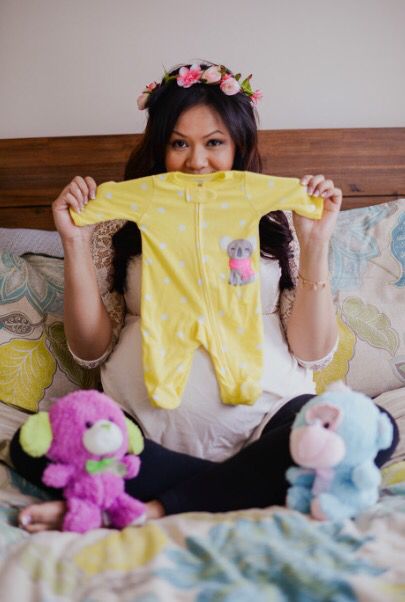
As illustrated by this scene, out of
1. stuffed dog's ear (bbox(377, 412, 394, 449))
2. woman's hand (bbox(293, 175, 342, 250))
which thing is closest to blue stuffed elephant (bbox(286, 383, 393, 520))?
stuffed dog's ear (bbox(377, 412, 394, 449))

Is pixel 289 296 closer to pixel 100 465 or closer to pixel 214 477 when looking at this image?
pixel 214 477

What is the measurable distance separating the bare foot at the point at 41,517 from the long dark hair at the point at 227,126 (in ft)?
1.75

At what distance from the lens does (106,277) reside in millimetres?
1497

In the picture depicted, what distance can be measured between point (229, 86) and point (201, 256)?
0.41 m

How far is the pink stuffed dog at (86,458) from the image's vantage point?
1.07 m

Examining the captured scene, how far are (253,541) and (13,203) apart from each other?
1413 millimetres

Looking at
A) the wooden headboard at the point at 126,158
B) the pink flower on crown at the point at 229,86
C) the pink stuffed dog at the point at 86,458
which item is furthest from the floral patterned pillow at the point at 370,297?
the pink stuffed dog at the point at 86,458

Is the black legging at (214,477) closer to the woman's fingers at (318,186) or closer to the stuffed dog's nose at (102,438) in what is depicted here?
the stuffed dog's nose at (102,438)

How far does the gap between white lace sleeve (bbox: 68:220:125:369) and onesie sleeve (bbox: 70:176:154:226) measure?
183 mm

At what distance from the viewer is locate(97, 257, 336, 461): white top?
1.29 meters

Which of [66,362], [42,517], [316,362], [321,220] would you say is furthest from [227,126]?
[42,517]

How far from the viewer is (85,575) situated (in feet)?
3.03

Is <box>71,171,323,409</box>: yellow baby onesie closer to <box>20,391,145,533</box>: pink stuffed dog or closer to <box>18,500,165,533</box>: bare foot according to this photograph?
<box>20,391,145,533</box>: pink stuffed dog

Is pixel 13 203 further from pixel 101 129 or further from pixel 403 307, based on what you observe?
pixel 403 307
